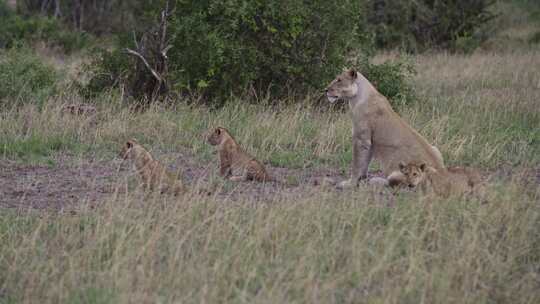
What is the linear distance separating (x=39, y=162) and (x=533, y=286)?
5.76 m

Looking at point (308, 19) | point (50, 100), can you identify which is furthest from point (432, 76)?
point (50, 100)

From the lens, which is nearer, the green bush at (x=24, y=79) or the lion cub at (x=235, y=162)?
the lion cub at (x=235, y=162)

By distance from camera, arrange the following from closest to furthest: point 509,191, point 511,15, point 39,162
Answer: point 509,191 → point 39,162 → point 511,15

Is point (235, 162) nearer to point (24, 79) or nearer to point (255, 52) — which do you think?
point (255, 52)

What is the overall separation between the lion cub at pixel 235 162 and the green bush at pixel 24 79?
156 inches

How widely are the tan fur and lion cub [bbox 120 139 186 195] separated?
2.13m

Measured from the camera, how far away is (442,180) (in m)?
7.78

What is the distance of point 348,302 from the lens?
5391 mm

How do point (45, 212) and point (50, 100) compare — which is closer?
point (45, 212)

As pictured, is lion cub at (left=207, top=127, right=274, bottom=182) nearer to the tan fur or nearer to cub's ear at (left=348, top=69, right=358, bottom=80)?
cub's ear at (left=348, top=69, right=358, bottom=80)

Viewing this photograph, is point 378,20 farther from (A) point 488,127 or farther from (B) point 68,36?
(A) point 488,127

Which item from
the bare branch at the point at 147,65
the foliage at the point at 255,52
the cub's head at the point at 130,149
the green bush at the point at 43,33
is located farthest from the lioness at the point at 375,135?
the green bush at the point at 43,33

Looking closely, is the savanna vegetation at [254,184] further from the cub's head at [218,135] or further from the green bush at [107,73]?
the cub's head at [218,135]

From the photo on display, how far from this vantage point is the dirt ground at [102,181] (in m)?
7.81
